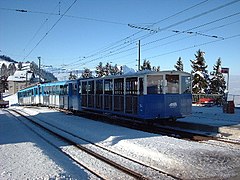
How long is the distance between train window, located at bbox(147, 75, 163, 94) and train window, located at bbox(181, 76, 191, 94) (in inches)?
53.2

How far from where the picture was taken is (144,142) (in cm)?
1016

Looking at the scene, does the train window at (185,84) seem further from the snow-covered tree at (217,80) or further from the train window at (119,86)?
the snow-covered tree at (217,80)

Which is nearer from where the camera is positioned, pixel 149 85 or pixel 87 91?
pixel 149 85

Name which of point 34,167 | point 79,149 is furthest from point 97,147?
point 34,167

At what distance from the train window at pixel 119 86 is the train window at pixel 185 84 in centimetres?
327

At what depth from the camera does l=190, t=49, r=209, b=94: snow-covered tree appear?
159 feet

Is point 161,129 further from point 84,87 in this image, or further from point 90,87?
point 84,87

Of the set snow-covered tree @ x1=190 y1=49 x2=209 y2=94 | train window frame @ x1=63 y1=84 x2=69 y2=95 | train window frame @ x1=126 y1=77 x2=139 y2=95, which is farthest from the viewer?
snow-covered tree @ x1=190 y1=49 x2=209 y2=94

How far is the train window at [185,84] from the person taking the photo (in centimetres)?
1522

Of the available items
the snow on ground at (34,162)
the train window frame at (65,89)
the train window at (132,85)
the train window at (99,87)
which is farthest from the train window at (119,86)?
the train window frame at (65,89)

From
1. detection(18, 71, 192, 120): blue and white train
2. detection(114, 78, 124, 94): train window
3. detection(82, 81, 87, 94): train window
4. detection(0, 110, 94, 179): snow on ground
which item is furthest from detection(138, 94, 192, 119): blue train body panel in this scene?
detection(82, 81, 87, 94): train window

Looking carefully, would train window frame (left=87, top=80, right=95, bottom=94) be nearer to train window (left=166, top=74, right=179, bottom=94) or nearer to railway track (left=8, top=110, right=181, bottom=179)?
train window (left=166, top=74, right=179, bottom=94)

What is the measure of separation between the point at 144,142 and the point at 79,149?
7.53 feet

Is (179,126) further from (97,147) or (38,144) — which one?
(38,144)
